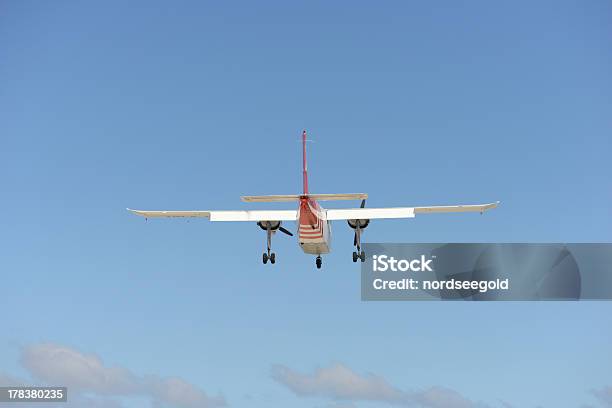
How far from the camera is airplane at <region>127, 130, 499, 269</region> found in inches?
2844

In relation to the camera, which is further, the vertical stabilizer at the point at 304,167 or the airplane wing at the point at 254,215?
the airplane wing at the point at 254,215

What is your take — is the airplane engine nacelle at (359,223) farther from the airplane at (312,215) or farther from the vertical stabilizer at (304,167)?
the vertical stabilizer at (304,167)

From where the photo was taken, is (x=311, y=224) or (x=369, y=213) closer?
(x=311, y=224)

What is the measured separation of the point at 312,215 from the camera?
236 ft

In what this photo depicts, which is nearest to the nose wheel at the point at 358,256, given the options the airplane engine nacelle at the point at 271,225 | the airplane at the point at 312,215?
the airplane at the point at 312,215

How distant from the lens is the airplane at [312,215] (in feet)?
237

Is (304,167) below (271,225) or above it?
above

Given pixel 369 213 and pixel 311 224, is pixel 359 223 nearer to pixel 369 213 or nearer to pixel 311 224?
pixel 369 213

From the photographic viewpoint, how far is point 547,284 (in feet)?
268

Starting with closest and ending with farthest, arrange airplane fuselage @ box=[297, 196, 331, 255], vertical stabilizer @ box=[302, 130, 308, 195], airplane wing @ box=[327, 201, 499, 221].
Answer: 1. airplane fuselage @ box=[297, 196, 331, 255]
2. vertical stabilizer @ box=[302, 130, 308, 195]
3. airplane wing @ box=[327, 201, 499, 221]

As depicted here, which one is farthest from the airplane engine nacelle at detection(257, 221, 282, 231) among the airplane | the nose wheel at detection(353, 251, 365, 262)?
the nose wheel at detection(353, 251, 365, 262)

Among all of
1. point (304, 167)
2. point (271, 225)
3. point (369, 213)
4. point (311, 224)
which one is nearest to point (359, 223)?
point (369, 213)

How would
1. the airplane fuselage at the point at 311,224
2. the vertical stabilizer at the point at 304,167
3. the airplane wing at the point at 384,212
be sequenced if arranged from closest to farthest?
1. the airplane fuselage at the point at 311,224
2. the vertical stabilizer at the point at 304,167
3. the airplane wing at the point at 384,212

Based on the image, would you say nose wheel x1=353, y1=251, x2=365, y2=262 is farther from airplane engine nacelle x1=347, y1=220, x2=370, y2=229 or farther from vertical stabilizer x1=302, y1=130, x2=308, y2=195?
vertical stabilizer x1=302, y1=130, x2=308, y2=195
